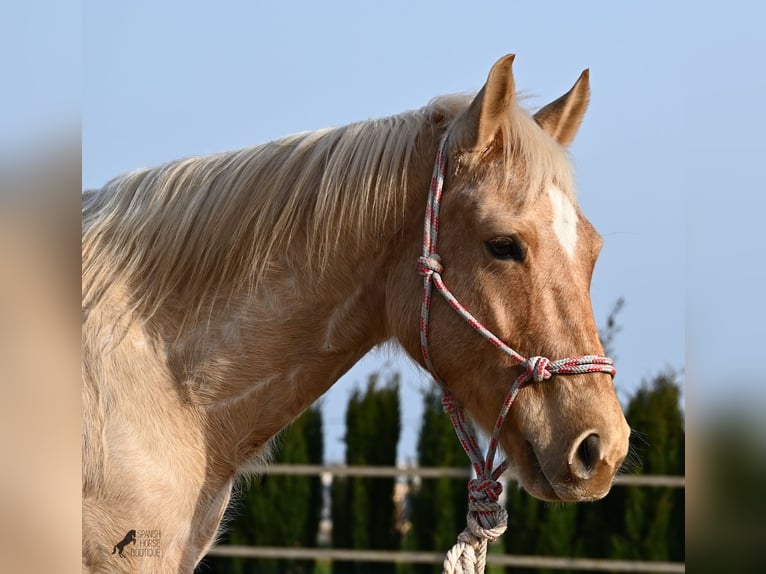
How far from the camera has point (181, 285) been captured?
2127 millimetres

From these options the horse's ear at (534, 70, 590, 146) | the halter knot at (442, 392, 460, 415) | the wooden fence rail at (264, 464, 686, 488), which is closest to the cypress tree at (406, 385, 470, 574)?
the wooden fence rail at (264, 464, 686, 488)

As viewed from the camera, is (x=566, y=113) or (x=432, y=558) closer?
(x=566, y=113)

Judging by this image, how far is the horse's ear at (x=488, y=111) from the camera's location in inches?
78.4

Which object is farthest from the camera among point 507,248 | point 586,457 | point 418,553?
point 418,553

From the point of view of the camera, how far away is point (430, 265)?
80.5 inches

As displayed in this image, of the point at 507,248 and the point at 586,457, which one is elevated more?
the point at 507,248

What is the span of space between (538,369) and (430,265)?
0.38m

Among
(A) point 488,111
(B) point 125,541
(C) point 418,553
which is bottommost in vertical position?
(C) point 418,553

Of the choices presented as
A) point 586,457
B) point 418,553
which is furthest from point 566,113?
point 418,553

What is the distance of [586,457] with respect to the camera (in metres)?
1.85

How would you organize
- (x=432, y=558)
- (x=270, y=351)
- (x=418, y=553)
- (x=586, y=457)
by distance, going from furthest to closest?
(x=418, y=553) < (x=432, y=558) < (x=270, y=351) < (x=586, y=457)

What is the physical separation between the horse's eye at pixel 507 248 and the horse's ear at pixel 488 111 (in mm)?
259

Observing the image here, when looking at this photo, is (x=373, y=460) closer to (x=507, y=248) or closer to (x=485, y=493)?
(x=485, y=493)

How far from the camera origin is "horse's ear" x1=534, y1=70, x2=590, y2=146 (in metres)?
2.35
